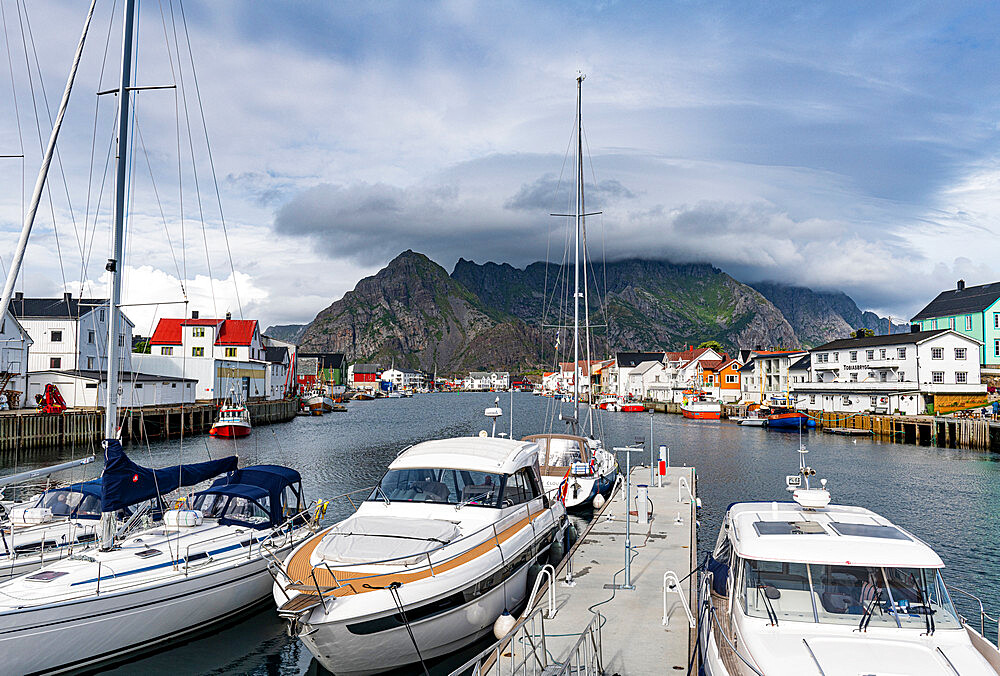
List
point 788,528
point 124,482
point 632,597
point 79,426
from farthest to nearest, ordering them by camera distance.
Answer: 1. point 79,426
2. point 124,482
3. point 632,597
4. point 788,528

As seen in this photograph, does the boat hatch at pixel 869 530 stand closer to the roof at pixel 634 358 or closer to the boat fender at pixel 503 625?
the boat fender at pixel 503 625

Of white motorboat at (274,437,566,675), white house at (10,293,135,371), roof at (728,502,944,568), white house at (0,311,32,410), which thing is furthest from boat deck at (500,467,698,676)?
white house at (10,293,135,371)

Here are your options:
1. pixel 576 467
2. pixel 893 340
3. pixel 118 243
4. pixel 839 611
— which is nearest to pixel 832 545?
pixel 839 611

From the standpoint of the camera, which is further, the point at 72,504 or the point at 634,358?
the point at 634,358

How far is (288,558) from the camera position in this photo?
12.0 meters

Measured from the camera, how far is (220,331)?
273ft

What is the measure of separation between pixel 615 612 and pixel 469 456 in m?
4.76

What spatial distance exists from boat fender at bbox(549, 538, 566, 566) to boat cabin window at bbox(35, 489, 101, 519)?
12.0 metres

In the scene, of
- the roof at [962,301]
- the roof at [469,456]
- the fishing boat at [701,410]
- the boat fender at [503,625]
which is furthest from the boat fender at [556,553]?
the roof at [962,301]

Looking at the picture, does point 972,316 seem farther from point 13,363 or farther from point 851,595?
point 13,363

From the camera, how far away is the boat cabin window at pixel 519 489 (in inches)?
580

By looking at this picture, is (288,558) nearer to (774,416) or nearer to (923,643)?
(923,643)

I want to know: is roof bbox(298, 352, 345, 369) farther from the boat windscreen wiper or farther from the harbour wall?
the boat windscreen wiper

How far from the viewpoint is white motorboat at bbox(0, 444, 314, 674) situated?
10797 millimetres
